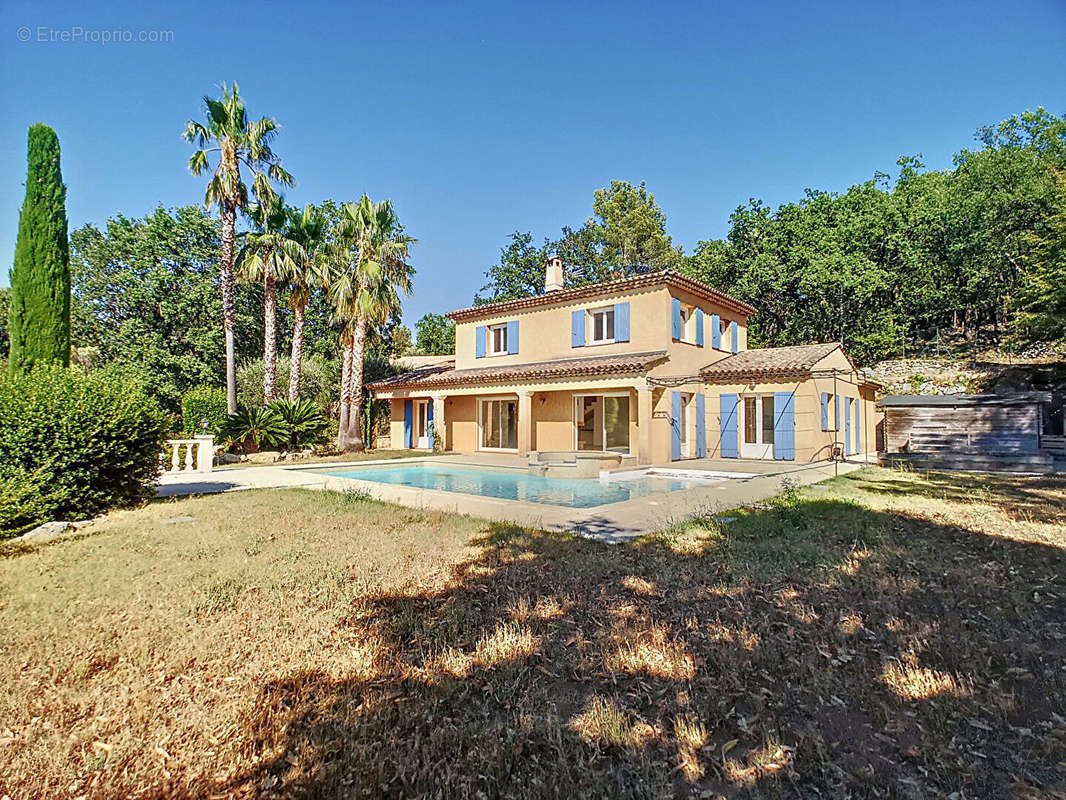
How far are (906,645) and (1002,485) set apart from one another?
11.1 metres

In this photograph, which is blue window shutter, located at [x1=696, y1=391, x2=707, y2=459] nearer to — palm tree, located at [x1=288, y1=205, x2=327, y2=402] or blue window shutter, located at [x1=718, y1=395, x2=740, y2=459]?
blue window shutter, located at [x1=718, y1=395, x2=740, y2=459]

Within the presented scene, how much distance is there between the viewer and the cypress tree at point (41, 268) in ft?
30.1

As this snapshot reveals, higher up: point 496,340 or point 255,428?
point 496,340

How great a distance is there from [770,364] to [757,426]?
91.6 inches

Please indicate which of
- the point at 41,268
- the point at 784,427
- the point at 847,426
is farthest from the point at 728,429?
the point at 41,268

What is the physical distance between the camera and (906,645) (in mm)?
3736

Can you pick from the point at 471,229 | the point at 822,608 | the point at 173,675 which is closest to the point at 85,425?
the point at 173,675

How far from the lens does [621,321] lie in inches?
751

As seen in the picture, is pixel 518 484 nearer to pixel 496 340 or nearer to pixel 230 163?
pixel 496 340

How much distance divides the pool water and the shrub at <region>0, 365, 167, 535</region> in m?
6.02

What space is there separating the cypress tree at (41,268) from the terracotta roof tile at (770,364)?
18389mm

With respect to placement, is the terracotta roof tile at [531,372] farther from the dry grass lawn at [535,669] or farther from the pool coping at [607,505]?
the dry grass lawn at [535,669]

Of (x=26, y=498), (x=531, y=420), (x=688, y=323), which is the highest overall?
(x=688, y=323)

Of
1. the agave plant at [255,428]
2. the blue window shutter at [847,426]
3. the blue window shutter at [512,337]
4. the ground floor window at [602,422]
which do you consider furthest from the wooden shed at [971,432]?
the agave plant at [255,428]
